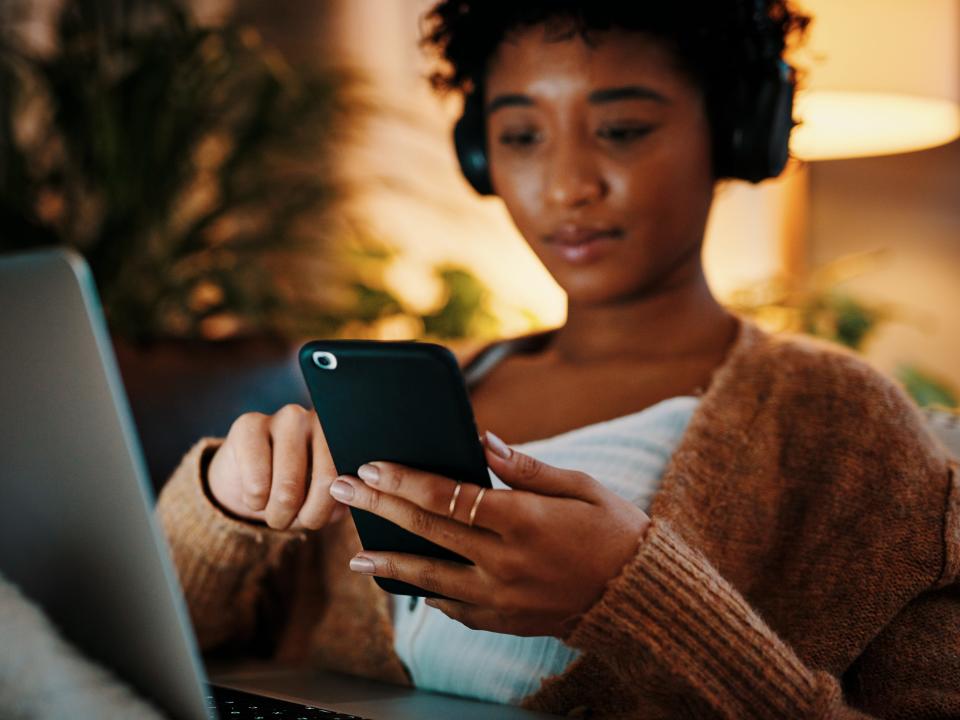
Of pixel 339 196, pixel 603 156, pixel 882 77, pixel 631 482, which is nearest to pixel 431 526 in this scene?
pixel 631 482

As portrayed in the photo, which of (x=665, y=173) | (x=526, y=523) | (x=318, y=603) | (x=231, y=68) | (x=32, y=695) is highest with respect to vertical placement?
(x=231, y=68)

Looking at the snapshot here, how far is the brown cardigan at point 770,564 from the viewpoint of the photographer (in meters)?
0.59

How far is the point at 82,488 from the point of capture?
53 cm

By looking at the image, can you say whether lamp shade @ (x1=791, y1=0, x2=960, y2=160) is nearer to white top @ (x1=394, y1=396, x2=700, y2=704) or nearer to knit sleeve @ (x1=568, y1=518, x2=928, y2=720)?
white top @ (x1=394, y1=396, x2=700, y2=704)

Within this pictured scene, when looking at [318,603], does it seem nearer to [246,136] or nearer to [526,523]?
[526,523]

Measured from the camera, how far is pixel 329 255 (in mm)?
2014

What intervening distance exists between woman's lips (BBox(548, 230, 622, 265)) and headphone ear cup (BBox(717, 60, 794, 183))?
0.12m

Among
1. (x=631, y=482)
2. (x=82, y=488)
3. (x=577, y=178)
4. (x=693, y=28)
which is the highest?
(x=693, y=28)

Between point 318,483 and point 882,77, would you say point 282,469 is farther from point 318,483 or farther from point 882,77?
point 882,77

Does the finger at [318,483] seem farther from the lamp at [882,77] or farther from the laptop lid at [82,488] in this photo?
the lamp at [882,77]

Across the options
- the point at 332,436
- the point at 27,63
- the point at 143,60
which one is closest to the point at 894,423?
the point at 332,436

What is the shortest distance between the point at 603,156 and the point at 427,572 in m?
0.37

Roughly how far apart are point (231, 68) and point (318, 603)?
115 centimetres

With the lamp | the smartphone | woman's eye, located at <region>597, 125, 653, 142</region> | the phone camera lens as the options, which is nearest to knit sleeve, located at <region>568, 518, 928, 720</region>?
the smartphone
